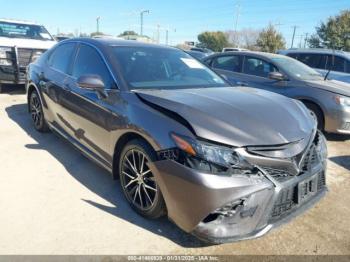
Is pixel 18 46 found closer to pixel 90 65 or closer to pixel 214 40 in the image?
pixel 90 65

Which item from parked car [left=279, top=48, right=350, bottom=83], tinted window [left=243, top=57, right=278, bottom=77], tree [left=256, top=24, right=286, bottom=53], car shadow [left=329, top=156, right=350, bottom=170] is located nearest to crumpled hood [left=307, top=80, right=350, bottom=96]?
tinted window [left=243, top=57, right=278, bottom=77]

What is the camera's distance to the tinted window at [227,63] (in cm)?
750

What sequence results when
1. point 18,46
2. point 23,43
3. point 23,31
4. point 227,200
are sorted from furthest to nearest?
1. point 23,31
2. point 23,43
3. point 18,46
4. point 227,200

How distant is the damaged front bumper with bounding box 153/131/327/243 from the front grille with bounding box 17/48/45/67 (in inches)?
289

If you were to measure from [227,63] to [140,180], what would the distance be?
5215 mm

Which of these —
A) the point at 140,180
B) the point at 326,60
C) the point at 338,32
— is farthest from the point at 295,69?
the point at 338,32

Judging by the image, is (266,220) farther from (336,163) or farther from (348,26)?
(348,26)

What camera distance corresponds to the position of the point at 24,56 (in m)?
8.79

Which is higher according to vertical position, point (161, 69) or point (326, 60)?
point (161, 69)

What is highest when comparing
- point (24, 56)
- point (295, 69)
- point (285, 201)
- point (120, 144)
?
point (295, 69)

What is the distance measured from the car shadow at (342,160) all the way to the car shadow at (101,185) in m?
3.07

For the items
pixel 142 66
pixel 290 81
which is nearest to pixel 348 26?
pixel 290 81

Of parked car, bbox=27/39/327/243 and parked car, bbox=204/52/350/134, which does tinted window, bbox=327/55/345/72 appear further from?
parked car, bbox=27/39/327/243

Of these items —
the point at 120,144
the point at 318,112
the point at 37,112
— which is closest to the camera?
the point at 120,144
